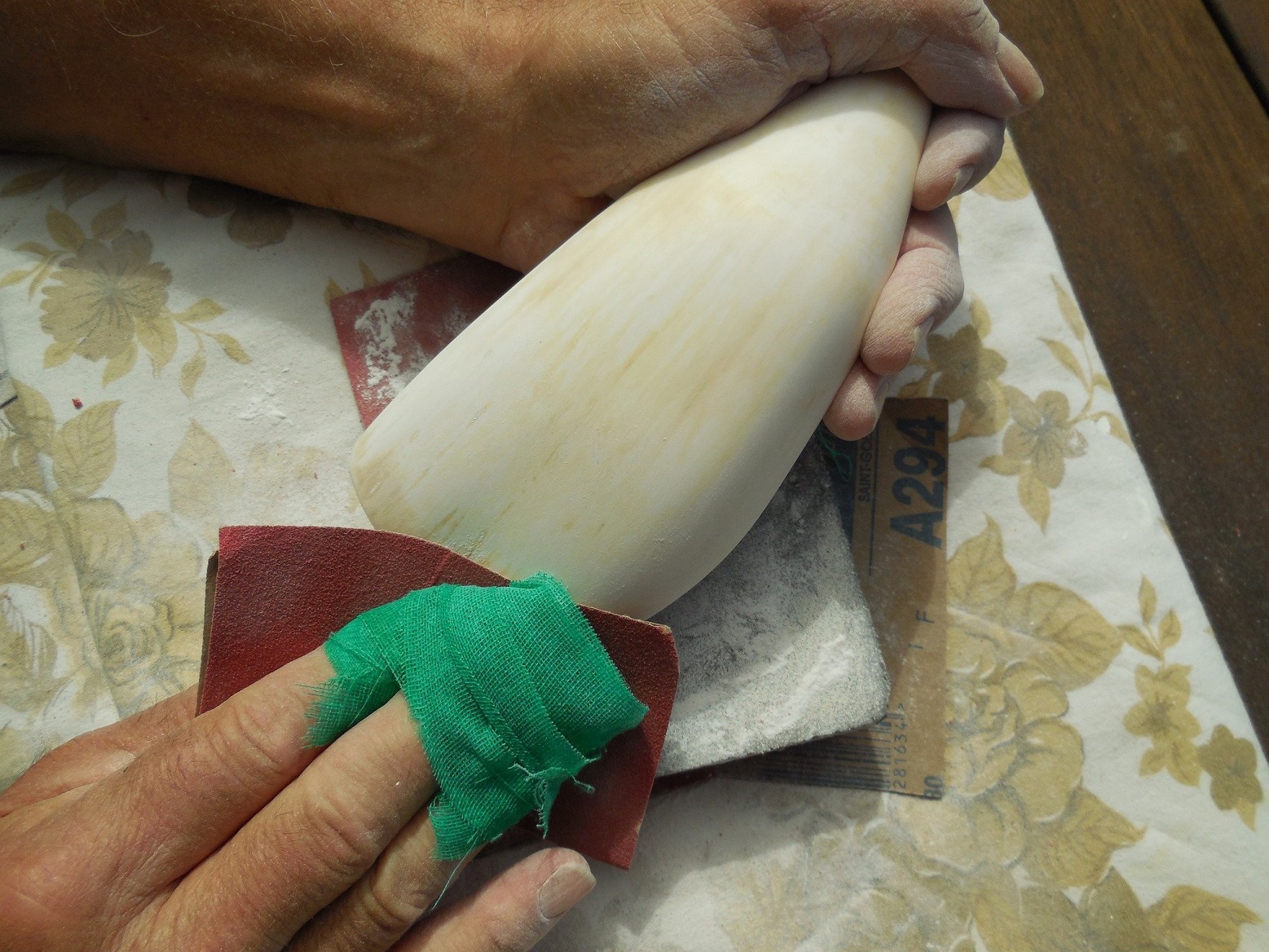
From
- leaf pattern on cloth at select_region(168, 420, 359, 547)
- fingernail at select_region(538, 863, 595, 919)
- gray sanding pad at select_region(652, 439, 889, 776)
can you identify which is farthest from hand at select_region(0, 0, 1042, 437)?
fingernail at select_region(538, 863, 595, 919)

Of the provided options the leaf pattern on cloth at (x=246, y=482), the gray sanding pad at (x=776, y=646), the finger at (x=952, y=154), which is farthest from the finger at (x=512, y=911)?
the finger at (x=952, y=154)

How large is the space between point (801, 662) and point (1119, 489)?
0.40 meters

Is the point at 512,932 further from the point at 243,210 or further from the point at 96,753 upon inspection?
the point at 243,210

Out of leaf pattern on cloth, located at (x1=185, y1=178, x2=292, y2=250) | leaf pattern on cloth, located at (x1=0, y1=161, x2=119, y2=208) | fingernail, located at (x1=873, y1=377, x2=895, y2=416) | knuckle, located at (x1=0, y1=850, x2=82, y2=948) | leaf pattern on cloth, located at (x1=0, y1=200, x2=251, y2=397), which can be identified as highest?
leaf pattern on cloth, located at (x1=0, y1=161, x2=119, y2=208)

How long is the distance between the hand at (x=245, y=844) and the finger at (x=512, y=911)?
1cm

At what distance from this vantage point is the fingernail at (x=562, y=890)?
561 mm

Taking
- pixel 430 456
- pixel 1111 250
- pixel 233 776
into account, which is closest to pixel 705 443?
pixel 430 456

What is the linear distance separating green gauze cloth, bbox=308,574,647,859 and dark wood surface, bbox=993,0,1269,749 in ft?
2.22

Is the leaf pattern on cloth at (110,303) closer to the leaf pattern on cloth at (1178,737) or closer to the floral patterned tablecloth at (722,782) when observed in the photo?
the floral patterned tablecloth at (722,782)

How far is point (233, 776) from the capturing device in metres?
0.51

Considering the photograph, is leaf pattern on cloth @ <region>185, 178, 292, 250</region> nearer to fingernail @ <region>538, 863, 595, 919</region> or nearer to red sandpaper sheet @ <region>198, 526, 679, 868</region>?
red sandpaper sheet @ <region>198, 526, 679, 868</region>

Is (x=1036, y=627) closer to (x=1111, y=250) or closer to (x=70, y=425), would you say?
(x=1111, y=250)

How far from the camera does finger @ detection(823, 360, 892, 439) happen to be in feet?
2.16

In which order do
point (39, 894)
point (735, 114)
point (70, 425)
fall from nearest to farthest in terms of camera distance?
point (39, 894), point (735, 114), point (70, 425)
